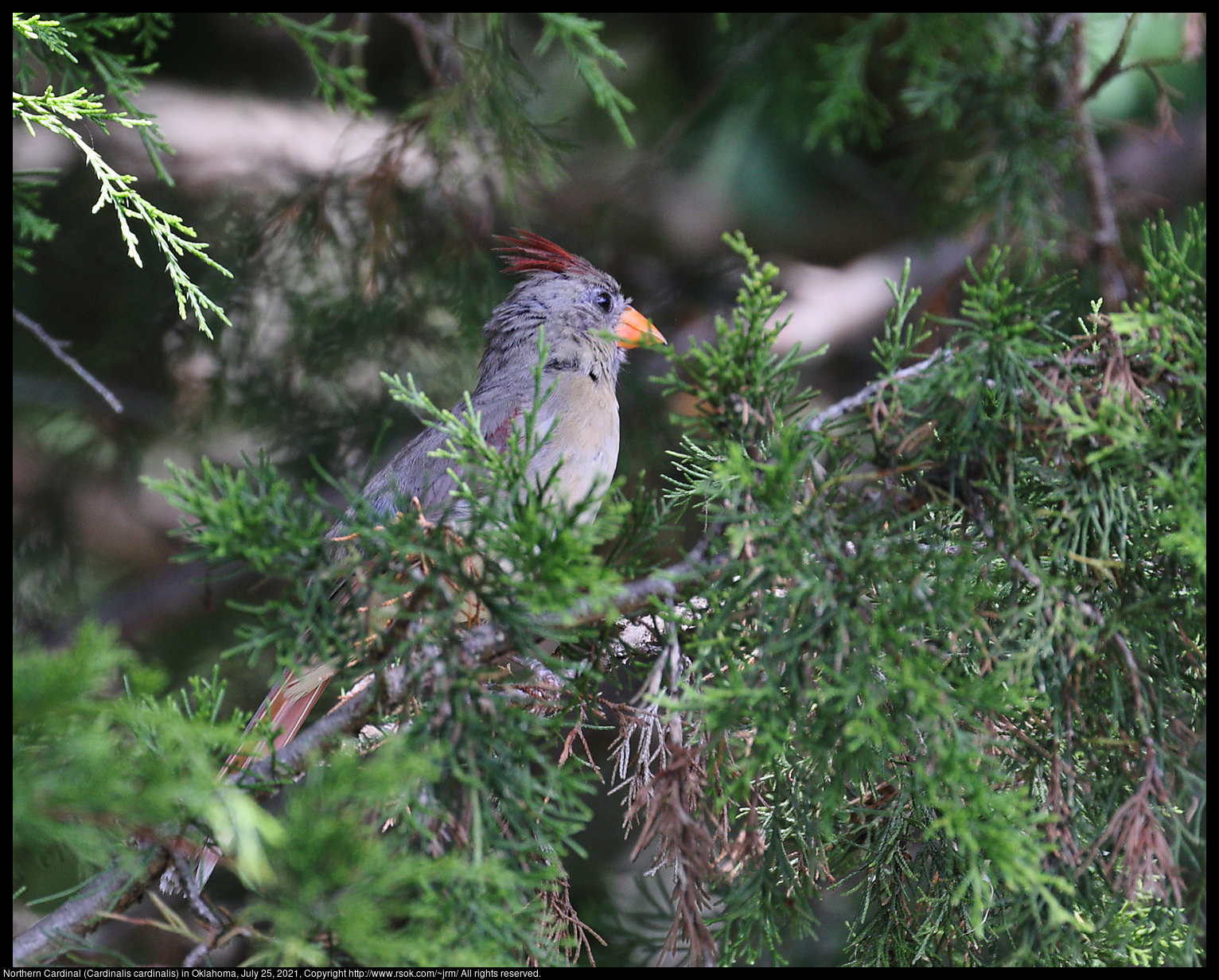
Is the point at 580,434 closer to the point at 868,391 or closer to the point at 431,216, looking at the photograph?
the point at 868,391

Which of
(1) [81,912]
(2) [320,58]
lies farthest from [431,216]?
(1) [81,912]

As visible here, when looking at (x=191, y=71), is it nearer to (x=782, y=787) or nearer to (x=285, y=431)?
(x=285, y=431)

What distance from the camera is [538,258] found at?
2338 mm

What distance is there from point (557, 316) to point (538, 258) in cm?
21

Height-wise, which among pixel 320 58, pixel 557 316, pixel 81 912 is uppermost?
pixel 320 58

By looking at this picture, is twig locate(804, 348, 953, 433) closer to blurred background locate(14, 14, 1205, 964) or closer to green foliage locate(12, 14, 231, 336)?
green foliage locate(12, 14, 231, 336)

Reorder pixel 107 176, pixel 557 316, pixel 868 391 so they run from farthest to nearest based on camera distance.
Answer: pixel 557 316
pixel 107 176
pixel 868 391

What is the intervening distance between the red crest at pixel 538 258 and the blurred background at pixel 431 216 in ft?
0.81

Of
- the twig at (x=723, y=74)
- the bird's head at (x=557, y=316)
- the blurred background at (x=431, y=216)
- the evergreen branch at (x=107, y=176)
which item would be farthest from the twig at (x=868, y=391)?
the twig at (x=723, y=74)

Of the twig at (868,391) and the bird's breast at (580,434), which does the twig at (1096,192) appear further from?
the twig at (868,391)

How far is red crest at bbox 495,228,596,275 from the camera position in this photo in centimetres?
232

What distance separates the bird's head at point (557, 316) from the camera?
218cm

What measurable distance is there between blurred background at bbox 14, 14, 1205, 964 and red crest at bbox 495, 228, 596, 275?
0.25 metres

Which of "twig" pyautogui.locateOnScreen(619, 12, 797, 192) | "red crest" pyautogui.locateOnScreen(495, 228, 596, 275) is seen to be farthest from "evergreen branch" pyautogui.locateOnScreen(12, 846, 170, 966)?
"twig" pyautogui.locateOnScreen(619, 12, 797, 192)
